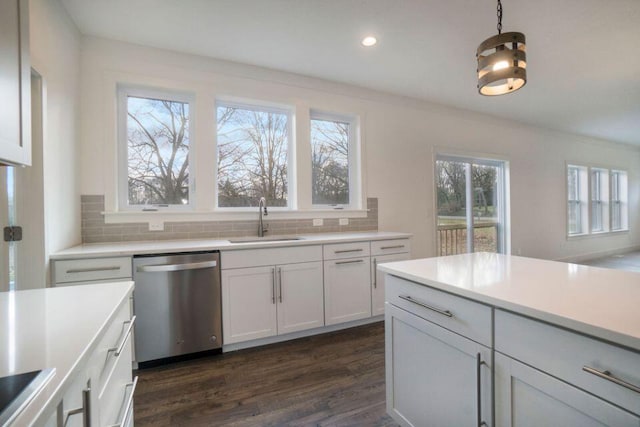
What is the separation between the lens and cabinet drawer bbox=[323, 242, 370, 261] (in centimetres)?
264

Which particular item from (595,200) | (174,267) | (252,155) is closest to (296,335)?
(174,267)

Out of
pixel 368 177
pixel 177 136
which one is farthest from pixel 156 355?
pixel 368 177

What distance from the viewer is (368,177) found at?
3.57 meters

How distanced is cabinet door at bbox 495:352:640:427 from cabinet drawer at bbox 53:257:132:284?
2.27 metres

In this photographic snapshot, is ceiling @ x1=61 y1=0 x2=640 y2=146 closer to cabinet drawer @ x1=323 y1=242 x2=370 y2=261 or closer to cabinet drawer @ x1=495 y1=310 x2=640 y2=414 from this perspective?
cabinet drawer @ x1=323 y1=242 x2=370 y2=261

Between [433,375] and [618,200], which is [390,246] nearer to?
[433,375]

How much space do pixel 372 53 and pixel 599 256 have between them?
24.2 ft

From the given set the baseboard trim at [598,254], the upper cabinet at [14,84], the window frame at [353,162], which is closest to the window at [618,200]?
the baseboard trim at [598,254]

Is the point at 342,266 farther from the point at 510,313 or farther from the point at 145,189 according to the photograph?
the point at 145,189

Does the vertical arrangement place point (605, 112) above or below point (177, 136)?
above

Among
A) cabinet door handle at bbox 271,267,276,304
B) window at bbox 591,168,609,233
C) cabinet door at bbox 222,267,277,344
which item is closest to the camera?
cabinet door at bbox 222,267,277,344

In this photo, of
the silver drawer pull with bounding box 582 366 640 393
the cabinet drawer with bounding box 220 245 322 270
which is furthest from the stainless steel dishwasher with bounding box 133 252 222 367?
the silver drawer pull with bounding box 582 366 640 393

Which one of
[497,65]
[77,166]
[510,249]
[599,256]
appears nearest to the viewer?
[497,65]

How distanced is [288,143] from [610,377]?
3.03 meters
